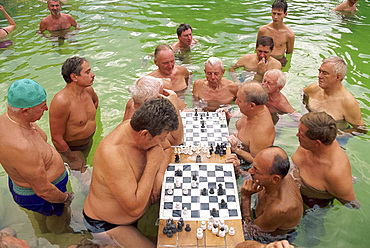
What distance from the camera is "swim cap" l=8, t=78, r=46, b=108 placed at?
348 cm

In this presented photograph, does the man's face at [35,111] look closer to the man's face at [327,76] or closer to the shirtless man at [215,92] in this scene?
the shirtless man at [215,92]

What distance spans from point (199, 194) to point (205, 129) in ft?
4.77

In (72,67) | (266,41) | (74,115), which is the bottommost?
(74,115)

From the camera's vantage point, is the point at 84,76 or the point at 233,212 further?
the point at 84,76

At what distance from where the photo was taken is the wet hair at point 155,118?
3.12m

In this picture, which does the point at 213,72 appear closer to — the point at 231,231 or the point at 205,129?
the point at 205,129

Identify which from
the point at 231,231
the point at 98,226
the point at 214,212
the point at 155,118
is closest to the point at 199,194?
the point at 214,212

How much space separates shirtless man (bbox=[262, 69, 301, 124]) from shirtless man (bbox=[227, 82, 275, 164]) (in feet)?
3.42

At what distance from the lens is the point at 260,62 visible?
7.46 meters

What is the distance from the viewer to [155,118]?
312cm

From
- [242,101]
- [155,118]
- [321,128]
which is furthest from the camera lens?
[242,101]

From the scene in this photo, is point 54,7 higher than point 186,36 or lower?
higher

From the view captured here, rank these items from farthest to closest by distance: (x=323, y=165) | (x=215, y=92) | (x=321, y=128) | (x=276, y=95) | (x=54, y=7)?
(x=54, y=7)
(x=215, y=92)
(x=276, y=95)
(x=323, y=165)
(x=321, y=128)

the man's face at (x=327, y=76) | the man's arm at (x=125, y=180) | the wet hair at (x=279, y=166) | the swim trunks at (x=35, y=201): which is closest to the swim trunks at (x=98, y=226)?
the man's arm at (x=125, y=180)
